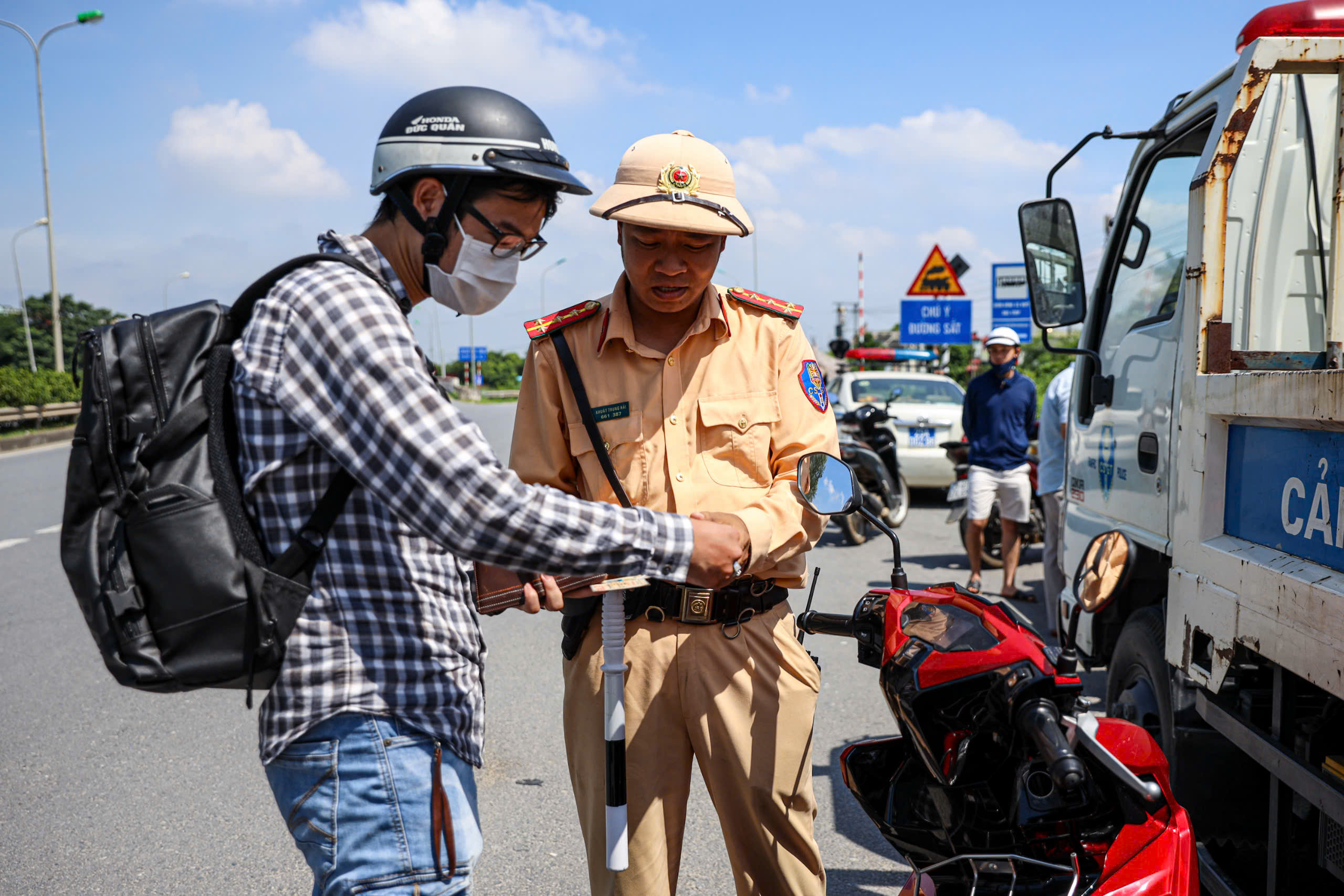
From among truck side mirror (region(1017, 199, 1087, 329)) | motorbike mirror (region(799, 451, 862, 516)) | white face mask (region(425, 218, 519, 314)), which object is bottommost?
motorbike mirror (region(799, 451, 862, 516))

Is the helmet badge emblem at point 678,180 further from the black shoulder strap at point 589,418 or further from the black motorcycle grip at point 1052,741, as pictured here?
the black motorcycle grip at point 1052,741

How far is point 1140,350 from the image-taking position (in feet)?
11.5

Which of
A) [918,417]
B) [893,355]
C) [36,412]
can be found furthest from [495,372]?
[918,417]

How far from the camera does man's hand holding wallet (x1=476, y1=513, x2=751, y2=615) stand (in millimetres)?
1628

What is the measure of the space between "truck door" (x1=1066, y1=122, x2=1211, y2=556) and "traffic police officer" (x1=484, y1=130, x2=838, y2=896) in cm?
149

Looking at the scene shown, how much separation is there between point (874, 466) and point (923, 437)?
6.84 feet

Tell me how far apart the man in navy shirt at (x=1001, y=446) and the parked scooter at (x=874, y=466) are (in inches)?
58.7

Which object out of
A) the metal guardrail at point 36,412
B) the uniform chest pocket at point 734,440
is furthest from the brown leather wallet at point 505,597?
the metal guardrail at point 36,412

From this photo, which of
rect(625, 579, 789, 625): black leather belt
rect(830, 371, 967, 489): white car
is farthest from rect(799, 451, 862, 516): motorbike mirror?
rect(830, 371, 967, 489): white car

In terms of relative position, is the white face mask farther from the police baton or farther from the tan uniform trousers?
the tan uniform trousers

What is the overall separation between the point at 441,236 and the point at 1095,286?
3.13 metres

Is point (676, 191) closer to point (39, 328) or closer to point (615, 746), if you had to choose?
point (615, 746)

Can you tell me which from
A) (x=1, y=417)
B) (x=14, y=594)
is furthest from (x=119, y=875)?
(x=1, y=417)

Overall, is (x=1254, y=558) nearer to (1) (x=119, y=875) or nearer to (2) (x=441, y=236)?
(2) (x=441, y=236)
